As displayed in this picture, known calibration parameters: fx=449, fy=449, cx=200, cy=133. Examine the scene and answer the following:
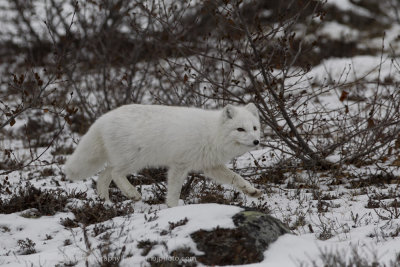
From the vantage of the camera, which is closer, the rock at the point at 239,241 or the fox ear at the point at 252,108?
the rock at the point at 239,241

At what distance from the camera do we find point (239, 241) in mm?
3625

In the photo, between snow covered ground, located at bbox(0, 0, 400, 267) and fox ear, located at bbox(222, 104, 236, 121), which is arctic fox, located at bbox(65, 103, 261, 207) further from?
snow covered ground, located at bbox(0, 0, 400, 267)

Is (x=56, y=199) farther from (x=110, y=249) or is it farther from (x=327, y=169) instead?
(x=327, y=169)

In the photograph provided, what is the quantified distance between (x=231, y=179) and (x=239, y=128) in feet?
2.17

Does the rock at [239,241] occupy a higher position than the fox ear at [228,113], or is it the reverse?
the fox ear at [228,113]

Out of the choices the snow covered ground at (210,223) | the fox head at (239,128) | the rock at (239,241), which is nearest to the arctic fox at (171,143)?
the fox head at (239,128)

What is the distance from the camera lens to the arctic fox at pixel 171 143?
5562 millimetres

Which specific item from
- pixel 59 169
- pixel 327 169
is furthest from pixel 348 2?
Answer: pixel 59 169

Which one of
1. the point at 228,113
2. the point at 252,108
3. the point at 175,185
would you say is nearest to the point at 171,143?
the point at 175,185

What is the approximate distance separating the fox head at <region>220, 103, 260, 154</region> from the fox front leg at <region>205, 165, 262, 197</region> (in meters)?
0.34

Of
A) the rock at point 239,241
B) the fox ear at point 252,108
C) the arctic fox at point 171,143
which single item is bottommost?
the rock at point 239,241

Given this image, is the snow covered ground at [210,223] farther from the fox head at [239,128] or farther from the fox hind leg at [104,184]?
the fox head at [239,128]

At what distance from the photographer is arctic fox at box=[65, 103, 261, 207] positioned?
556cm

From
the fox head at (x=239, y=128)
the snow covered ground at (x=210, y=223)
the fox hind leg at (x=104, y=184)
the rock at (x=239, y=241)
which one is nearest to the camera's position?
the rock at (x=239, y=241)
